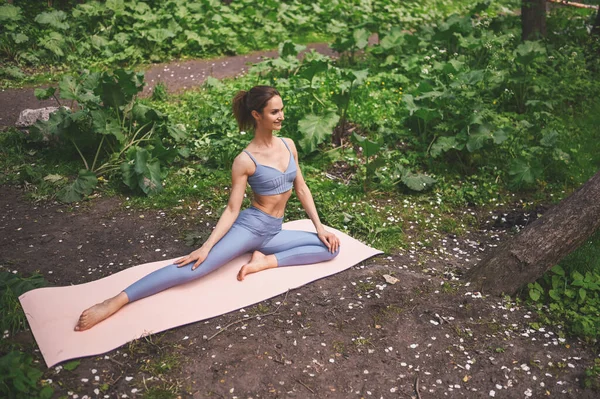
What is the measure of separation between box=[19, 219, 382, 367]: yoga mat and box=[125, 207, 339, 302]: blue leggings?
7 cm

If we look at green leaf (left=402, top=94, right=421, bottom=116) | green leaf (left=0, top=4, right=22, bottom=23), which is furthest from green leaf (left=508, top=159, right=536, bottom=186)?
green leaf (left=0, top=4, right=22, bottom=23)

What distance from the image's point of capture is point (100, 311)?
3.50 meters

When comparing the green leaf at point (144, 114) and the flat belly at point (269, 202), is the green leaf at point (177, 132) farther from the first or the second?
Answer: the flat belly at point (269, 202)

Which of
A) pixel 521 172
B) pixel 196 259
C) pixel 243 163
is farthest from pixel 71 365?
pixel 521 172

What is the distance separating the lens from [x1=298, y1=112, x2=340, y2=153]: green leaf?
5.87 meters

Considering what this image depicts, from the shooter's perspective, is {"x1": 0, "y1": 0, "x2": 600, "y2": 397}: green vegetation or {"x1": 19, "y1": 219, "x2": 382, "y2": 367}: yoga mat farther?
{"x1": 0, "y1": 0, "x2": 600, "y2": 397}: green vegetation

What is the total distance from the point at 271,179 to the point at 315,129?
2004 millimetres

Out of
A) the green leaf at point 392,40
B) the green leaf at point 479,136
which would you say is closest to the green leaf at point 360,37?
the green leaf at point 392,40

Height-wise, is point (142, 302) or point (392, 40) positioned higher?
point (392, 40)

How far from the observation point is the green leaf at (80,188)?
521 centimetres

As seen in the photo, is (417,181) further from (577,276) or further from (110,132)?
(110,132)

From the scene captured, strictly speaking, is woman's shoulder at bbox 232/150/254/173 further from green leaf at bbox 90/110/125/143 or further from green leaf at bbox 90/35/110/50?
green leaf at bbox 90/35/110/50

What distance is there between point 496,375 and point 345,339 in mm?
899

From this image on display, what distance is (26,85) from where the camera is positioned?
779 centimetres
